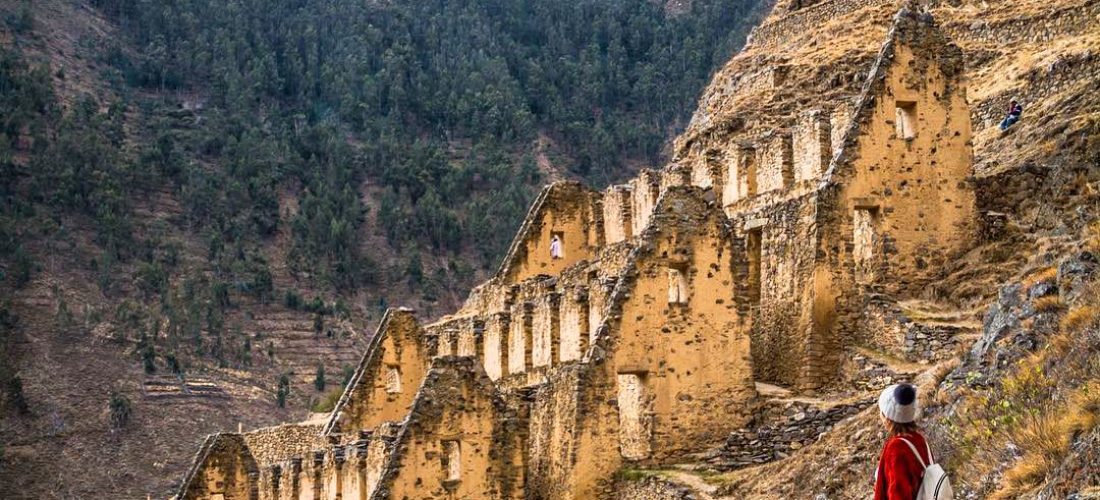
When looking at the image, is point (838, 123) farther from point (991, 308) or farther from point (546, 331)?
point (991, 308)

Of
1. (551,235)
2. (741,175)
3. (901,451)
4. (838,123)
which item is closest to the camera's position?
(901,451)

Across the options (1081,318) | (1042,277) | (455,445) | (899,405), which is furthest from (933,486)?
(455,445)

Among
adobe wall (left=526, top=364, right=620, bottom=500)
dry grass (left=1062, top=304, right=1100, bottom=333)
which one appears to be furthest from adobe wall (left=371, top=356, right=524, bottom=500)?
dry grass (left=1062, top=304, right=1100, bottom=333)

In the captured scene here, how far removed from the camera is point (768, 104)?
138 ft

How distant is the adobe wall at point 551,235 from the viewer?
42.4m

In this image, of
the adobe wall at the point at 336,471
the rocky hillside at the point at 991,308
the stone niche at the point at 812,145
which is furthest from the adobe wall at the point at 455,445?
the stone niche at the point at 812,145

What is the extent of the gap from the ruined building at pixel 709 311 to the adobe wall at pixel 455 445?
0.9 inches

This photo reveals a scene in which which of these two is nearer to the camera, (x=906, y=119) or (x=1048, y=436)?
(x=1048, y=436)

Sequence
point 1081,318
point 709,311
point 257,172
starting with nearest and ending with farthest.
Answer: point 1081,318 → point 709,311 → point 257,172

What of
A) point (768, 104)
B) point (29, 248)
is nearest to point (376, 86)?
point (29, 248)

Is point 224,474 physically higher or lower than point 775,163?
lower

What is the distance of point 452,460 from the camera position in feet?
96.4

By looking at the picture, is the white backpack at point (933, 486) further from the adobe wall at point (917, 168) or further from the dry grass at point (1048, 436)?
the adobe wall at point (917, 168)

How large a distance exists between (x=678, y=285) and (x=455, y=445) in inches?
172
